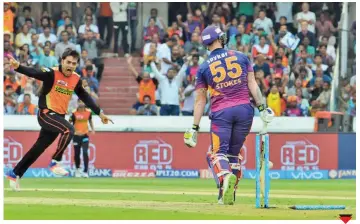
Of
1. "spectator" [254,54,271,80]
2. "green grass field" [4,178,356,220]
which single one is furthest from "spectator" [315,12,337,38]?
"green grass field" [4,178,356,220]

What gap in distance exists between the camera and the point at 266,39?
30.2 m

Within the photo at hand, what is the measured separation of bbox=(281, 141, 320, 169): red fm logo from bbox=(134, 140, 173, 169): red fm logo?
2.81 m

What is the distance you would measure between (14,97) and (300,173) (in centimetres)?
748

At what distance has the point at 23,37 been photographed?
30.2m

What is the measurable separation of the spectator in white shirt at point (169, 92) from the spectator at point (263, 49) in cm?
243

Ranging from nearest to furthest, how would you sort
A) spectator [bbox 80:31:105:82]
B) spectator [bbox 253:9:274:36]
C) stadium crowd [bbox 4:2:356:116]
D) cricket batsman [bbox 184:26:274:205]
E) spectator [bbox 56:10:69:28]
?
cricket batsman [bbox 184:26:274:205]
stadium crowd [bbox 4:2:356:116]
spectator [bbox 80:31:105:82]
spectator [bbox 253:9:274:36]
spectator [bbox 56:10:69:28]

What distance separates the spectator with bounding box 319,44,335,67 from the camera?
2989 cm

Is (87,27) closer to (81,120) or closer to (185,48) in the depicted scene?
(185,48)

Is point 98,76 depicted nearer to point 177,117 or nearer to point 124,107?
point 124,107

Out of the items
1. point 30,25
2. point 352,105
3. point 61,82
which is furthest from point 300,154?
point 61,82

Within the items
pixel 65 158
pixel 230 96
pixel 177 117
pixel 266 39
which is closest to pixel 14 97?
pixel 65 158

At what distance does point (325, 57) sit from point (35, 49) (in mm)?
7907

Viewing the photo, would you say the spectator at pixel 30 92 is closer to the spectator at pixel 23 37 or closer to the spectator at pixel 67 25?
the spectator at pixel 23 37

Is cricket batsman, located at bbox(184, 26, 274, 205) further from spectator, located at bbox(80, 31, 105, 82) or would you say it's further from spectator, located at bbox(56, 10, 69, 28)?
spectator, located at bbox(56, 10, 69, 28)
